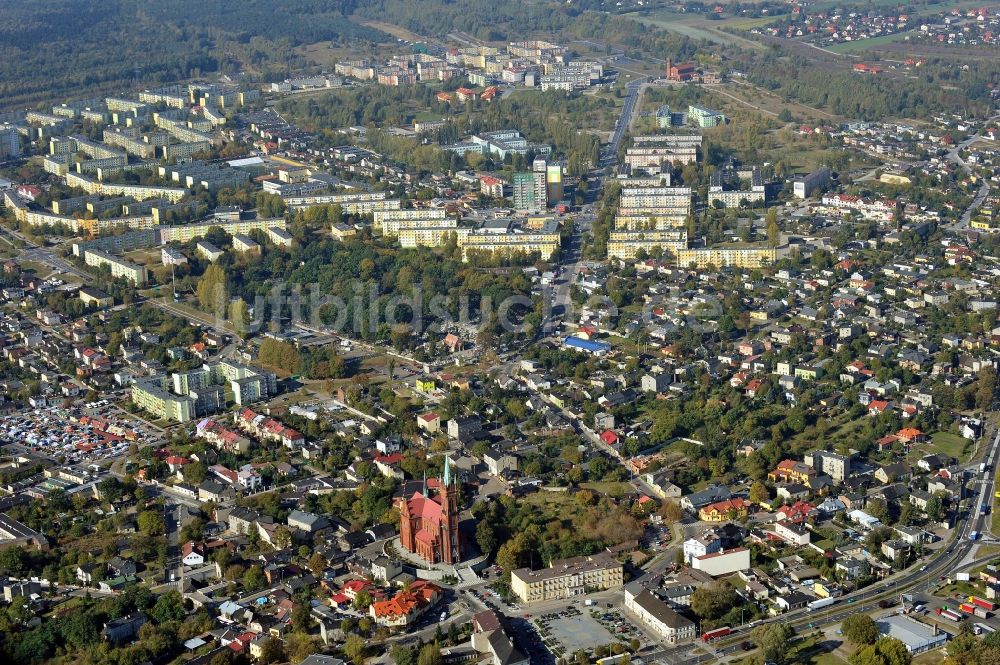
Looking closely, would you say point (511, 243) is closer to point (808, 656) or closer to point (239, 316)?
point (239, 316)

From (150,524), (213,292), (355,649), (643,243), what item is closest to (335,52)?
(643,243)

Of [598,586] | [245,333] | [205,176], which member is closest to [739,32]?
[205,176]

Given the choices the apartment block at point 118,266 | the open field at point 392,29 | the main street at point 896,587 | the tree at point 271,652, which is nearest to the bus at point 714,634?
the main street at point 896,587

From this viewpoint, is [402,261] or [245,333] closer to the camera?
[245,333]

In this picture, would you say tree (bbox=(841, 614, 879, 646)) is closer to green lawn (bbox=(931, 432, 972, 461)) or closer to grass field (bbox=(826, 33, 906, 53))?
green lawn (bbox=(931, 432, 972, 461))

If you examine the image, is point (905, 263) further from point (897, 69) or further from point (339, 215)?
point (897, 69)
